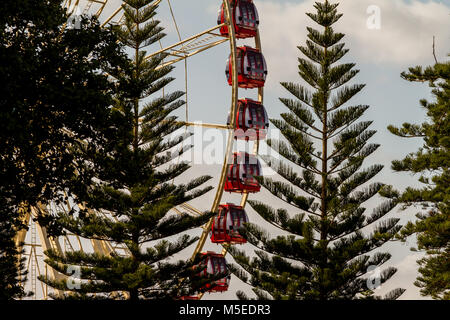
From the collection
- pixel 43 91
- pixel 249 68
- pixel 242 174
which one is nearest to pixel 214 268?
pixel 242 174

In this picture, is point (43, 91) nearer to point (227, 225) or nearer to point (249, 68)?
point (227, 225)

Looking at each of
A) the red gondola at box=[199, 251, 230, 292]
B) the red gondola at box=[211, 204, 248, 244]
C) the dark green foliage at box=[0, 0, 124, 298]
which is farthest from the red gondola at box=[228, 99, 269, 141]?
the dark green foliage at box=[0, 0, 124, 298]

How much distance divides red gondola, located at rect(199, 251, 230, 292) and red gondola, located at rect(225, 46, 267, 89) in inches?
187

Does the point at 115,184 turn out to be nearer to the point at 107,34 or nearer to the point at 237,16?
the point at 107,34

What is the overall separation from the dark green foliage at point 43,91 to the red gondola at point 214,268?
7342 millimetres

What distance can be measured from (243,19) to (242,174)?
4.40 metres

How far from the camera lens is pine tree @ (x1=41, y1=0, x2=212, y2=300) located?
64.9 ft

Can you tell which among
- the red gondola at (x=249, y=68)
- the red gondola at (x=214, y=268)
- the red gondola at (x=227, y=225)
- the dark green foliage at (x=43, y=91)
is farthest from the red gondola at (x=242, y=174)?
the dark green foliage at (x=43, y=91)

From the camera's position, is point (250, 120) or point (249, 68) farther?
point (249, 68)

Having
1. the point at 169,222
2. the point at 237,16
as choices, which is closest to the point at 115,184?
the point at 169,222

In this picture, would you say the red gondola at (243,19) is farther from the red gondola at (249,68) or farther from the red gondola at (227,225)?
the red gondola at (227,225)

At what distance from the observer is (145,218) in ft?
65.4

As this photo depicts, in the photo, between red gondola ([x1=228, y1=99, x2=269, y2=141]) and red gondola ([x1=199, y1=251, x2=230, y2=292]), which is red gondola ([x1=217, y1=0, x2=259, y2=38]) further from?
red gondola ([x1=199, y1=251, x2=230, y2=292])

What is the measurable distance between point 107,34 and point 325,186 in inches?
301
